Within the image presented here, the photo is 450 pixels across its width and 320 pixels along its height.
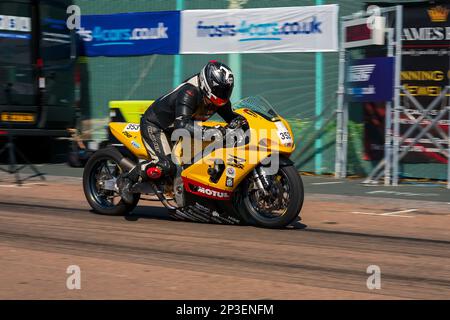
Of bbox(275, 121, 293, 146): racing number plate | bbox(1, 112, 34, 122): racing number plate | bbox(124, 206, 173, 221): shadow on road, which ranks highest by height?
bbox(275, 121, 293, 146): racing number plate

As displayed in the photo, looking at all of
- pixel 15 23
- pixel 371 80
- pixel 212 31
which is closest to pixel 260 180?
pixel 371 80

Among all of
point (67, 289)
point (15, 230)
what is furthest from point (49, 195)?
point (67, 289)

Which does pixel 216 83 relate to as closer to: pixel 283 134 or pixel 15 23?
pixel 283 134

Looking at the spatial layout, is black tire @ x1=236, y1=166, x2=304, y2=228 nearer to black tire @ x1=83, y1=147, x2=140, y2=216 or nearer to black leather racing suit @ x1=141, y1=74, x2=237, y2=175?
black leather racing suit @ x1=141, y1=74, x2=237, y2=175

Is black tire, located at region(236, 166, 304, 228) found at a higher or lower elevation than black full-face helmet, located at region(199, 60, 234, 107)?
lower

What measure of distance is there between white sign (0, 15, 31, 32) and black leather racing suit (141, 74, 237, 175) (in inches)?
336

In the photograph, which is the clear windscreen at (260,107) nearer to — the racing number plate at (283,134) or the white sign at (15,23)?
the racing number plate at (283,134)

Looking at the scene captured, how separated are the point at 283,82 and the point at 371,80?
2.63 metres

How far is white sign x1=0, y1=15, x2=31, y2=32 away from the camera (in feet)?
57.1

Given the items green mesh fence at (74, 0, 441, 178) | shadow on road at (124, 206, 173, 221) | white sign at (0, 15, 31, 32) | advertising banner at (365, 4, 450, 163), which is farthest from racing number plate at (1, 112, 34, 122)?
advertising banner at (365, 4, 450, 163)

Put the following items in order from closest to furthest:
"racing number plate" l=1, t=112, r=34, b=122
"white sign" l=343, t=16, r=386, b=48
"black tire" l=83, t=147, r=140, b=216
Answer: "black tire" l=83, t=147, r=140, b=216 < "white sign" l=343, t=16, r=386, b=48 < "racing number plate" l=1, t=112, r=34, b=122

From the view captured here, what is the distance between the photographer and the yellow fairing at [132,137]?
33.2 ft

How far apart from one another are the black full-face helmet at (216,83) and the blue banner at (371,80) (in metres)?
5.76
